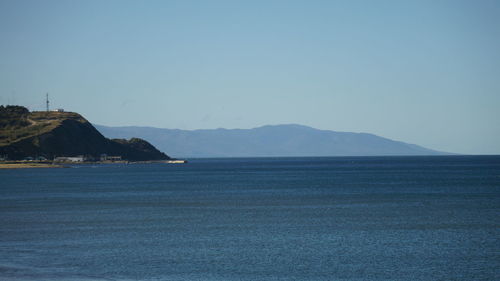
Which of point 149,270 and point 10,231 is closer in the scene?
point 149,270

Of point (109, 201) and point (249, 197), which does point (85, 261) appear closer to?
point (109, 201)

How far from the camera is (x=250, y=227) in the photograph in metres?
56.5

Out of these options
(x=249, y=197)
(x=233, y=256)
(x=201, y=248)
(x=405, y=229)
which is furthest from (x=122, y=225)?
(x=249, y=197)

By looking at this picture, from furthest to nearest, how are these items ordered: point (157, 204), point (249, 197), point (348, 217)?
1. point (249, 197)
2. point (157, 204)
3. point (348, 217)

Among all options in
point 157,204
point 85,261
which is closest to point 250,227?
point 85,261

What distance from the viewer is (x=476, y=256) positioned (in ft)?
133

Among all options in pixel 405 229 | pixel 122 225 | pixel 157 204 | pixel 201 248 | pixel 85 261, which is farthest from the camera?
pixel 157 204

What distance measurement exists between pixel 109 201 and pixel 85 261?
49077 mm

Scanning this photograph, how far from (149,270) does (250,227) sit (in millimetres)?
20102

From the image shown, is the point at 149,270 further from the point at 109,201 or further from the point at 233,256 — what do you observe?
the point at 109,201

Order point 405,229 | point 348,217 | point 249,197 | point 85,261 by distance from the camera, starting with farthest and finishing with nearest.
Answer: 1. point 249,197
2. point 348,217
3. point 405,229
4. point 85,261

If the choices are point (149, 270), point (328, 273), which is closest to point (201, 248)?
point (149, 270)

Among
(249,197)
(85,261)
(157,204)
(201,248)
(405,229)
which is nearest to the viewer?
(85,261)

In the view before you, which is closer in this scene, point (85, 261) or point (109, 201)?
point (85, 261)
